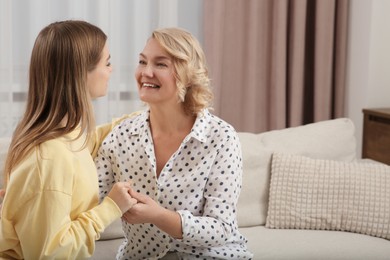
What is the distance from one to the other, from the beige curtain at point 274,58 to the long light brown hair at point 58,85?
6.79ft

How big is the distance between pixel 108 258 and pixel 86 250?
72 cm

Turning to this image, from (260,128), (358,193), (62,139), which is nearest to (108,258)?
(62,139)

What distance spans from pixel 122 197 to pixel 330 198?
114 cm

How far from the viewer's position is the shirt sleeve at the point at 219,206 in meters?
1.68

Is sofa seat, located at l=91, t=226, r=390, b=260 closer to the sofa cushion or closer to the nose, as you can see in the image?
the sofa cushion

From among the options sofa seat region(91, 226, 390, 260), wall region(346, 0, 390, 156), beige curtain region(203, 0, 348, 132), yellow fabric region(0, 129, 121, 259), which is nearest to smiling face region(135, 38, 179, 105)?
yellow fabric region(0, 129, 121, 259)

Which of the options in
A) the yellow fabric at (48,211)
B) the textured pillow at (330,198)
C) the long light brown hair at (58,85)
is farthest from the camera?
the textured pillow at (330,198)

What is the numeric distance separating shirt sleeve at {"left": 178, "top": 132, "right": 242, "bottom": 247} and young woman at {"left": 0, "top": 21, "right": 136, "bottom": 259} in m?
0.19

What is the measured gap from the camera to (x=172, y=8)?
349cm

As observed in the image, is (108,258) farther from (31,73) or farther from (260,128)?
(260,128)

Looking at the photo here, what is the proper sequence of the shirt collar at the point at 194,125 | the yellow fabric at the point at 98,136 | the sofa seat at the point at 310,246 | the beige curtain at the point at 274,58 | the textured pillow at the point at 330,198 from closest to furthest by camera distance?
the shirt collar at the point at 194,125 < the yellow fabric at the point at 98,136 < the sofa seat at the point at 310,246 < the textured pillow at the point at 330,198 < the beige curtain at the point at 274,58

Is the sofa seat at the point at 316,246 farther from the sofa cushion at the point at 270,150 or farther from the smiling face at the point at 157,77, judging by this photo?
the smiling face at the point at 157,77

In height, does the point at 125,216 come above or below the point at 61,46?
below

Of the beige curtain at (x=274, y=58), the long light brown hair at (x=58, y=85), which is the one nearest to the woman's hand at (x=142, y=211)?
the long light brown hair at (x=58, y=85)
